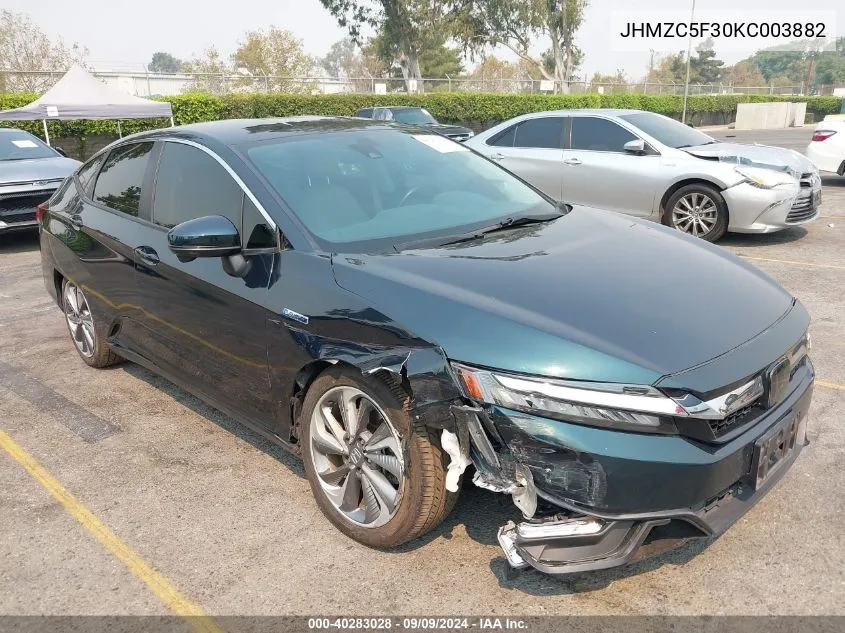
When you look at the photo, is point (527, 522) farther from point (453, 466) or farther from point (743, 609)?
point (743, 609)

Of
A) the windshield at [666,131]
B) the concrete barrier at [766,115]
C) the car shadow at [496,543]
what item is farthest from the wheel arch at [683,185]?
the concrete barrier at [766,115]

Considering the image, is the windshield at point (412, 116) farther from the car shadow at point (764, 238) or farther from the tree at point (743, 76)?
the tree at point (743, 76)

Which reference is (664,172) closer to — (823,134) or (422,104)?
(823,134)

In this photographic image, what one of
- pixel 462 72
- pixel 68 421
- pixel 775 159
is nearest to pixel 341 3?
pixel 462 72

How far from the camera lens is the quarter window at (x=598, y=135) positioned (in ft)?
27.4

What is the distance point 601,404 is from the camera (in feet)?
7.18

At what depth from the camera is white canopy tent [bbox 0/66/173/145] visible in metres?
13.3

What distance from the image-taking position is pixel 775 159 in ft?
25.9

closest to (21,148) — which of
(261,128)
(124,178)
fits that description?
(124,178)

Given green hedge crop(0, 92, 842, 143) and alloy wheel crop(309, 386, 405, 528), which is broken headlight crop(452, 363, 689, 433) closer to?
alloy wheel crop(309, 386, 405, 528)

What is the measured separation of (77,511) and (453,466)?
72.4 inches

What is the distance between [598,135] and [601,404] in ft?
22.8

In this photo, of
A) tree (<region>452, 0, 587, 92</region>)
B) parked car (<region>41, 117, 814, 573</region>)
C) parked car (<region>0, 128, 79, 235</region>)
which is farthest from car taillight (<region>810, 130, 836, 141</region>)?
tree (<region>452, 0, 587, 92</region>)

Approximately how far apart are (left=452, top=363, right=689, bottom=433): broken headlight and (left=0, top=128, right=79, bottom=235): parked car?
893cm
